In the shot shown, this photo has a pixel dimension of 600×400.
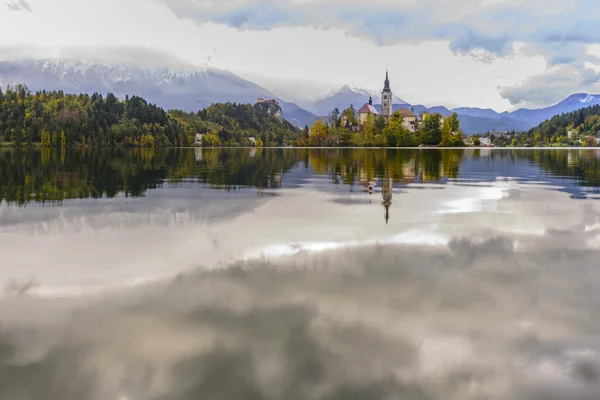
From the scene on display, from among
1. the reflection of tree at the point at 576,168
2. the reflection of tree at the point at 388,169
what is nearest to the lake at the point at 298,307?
the reflection of tree at the point at 388,169

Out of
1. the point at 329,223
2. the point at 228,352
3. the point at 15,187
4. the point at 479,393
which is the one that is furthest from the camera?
the point at 15,187

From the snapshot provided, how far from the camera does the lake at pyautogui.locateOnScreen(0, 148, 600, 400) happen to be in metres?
7.48

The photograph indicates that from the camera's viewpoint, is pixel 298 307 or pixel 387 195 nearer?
pixel 298 307

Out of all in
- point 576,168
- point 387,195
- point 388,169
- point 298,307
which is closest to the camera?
point 298,307

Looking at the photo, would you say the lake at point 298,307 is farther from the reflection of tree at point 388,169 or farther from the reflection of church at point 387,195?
the reflection of tree at point 388,169

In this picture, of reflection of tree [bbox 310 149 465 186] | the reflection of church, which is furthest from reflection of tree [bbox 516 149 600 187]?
the reflection of church

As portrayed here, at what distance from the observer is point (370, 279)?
12344 mm

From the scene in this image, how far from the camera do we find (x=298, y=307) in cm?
1031

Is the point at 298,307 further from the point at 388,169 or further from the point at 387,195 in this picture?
the point at 388,169

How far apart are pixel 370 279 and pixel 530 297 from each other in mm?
3658

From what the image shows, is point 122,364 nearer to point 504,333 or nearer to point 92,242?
point 504,333

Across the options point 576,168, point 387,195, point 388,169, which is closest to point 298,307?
point 387,195

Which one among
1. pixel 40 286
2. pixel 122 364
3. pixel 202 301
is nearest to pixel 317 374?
pixel 122 364

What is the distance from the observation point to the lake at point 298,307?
748 cm
